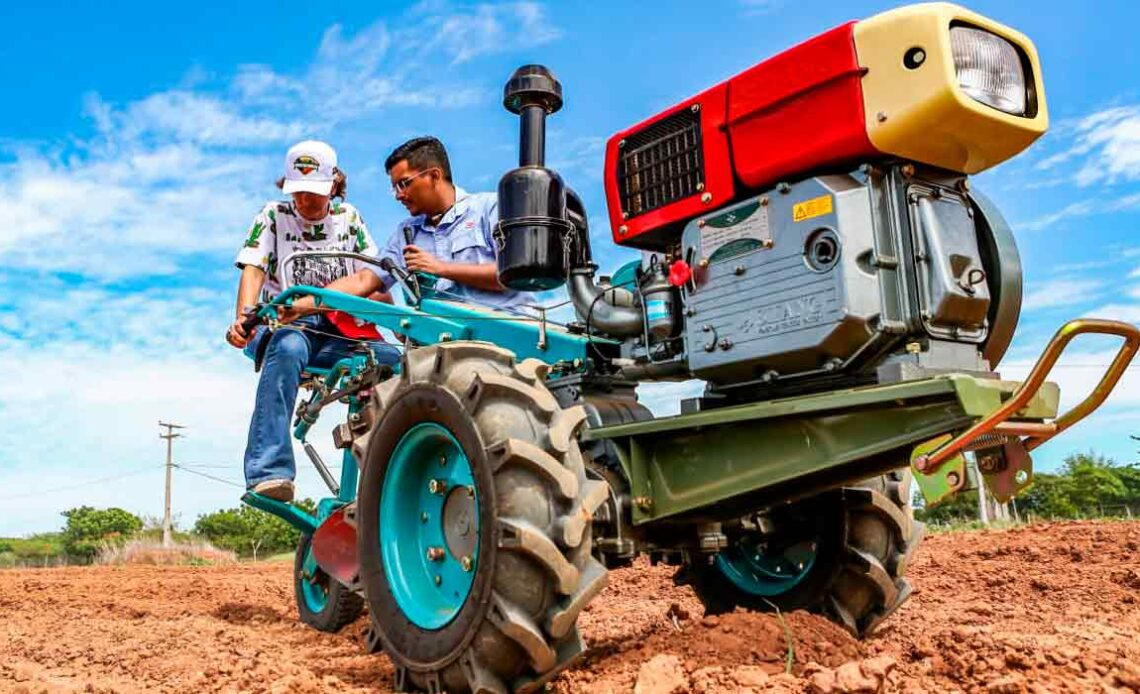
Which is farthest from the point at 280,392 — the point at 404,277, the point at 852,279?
the point at 852,279

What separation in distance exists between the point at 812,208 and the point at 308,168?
3.66 m

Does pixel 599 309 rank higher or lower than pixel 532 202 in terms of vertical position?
lower

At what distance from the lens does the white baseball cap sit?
610cm

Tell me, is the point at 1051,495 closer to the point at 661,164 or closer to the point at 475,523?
the point at 661,164

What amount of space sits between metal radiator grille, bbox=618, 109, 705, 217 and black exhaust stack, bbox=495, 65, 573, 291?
30cm

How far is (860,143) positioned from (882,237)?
32 centimetres

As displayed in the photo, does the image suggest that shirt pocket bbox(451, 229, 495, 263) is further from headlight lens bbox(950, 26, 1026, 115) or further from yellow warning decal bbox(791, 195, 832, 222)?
headlight lens bbox(950, 26, 1026, 115)

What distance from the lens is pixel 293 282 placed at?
244 inches

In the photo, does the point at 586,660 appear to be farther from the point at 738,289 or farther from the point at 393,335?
the point at 393,335

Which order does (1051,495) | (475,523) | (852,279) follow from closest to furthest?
(852,279) < (475,523) < (1051,495)

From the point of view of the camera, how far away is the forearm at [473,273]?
5004 mm

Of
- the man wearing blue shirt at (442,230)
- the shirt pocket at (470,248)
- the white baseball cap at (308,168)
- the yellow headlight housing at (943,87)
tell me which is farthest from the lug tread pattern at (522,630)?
the white baseball cap at (308,168)

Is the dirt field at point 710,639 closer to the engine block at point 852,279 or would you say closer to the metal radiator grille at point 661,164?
the engine block at point 852,279

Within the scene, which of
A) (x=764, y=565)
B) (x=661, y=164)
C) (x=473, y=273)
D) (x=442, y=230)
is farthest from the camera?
(x=442, y=230)
